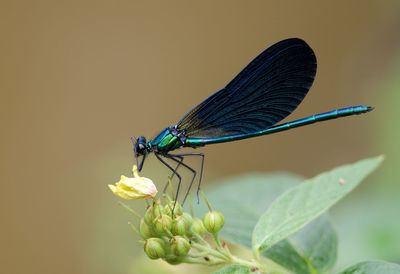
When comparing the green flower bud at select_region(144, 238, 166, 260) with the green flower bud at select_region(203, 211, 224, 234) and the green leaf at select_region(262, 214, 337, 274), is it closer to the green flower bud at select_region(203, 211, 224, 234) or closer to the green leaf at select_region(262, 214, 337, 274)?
the green flower bud at select_region(203, 211, 224, 234)

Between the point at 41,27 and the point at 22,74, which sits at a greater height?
the point at 41,27

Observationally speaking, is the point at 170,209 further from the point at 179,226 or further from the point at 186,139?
the point at 186,139

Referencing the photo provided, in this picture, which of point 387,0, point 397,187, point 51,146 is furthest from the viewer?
point 51,146

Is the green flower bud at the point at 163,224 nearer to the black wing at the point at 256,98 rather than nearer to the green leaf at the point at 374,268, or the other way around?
the green leaf at the point at 374,268

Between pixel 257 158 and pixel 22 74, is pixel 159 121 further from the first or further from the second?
pixel 22 74

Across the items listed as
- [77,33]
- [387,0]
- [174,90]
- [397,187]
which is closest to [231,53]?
[174,90]

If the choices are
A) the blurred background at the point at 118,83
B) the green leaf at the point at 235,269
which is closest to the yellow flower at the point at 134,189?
the green leaf at the point at 235,269

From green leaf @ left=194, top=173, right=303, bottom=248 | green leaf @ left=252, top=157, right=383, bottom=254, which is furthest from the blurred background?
green leaf @ left=252, top=157, right=383, bottom=254
